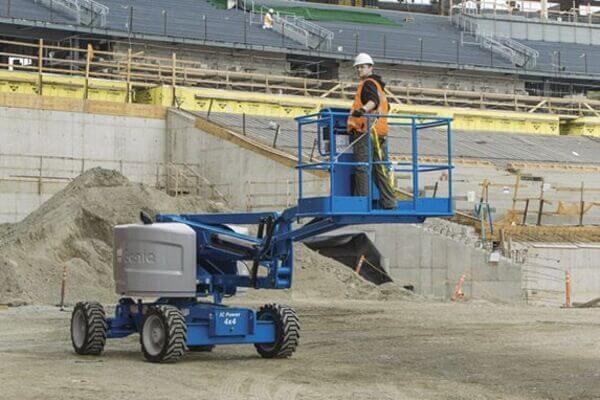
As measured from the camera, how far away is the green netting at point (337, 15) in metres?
57.4

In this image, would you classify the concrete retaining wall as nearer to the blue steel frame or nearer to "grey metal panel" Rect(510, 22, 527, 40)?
the blue steel frame

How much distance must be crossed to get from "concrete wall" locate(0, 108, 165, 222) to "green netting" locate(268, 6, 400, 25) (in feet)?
69.7

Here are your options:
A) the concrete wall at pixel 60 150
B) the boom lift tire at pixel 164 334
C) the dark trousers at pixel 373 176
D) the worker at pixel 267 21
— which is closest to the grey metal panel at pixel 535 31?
the worker at pixel 267 21

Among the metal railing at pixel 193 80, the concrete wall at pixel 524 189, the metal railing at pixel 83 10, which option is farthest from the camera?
the metal railing at pixel 83 10

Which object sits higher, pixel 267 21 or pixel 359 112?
pixel 267 21

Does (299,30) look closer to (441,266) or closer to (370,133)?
(441,266)

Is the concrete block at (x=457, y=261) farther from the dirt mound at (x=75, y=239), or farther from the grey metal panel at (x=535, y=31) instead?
the grey metal panel at (x=535, y=31)

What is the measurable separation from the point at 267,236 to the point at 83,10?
1403 inches

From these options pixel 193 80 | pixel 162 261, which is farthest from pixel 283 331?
pixel 193 80

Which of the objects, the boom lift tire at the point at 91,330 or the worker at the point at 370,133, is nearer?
the worker at the point at 370,133

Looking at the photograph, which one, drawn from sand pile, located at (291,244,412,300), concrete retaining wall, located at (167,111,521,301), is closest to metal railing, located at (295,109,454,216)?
sand pile, located at (291,244,412,300)

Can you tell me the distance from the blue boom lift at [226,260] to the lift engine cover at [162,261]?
0.01 metres

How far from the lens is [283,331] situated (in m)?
14.1

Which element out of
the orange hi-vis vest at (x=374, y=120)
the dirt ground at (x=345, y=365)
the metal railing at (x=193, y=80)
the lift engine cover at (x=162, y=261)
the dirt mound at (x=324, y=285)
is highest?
the metal railing at (x=193, y=80)
